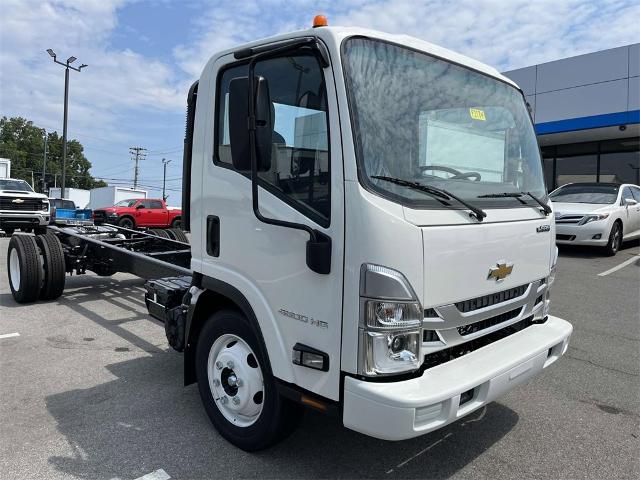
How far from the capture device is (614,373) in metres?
4.47

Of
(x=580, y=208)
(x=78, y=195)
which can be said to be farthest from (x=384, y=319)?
(x=78, y=195)

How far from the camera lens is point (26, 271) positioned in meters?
6.49

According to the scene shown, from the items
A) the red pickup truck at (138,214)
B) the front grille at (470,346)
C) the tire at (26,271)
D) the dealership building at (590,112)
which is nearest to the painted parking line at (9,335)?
the tire at (26,271)

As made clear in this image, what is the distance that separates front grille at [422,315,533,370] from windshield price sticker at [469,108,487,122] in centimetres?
132

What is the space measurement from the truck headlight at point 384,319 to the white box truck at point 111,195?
3426 cm

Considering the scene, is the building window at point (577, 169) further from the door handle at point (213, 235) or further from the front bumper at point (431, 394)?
the door handle at point (213, 235)

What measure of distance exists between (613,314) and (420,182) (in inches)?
206

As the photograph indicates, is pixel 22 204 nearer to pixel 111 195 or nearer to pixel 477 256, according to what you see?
pixel 111 195

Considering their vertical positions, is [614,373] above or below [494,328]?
below

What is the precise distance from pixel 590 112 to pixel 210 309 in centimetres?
1637

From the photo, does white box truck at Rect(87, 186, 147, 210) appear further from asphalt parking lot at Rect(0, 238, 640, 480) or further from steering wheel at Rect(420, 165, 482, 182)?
steering wheel at Rect(420, 165, 482, 182)

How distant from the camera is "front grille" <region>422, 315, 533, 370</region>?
2557 millimetres

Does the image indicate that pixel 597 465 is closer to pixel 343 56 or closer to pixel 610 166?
pixel 343 56

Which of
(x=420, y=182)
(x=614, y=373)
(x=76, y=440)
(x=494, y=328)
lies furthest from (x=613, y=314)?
(x=76, y=440)
